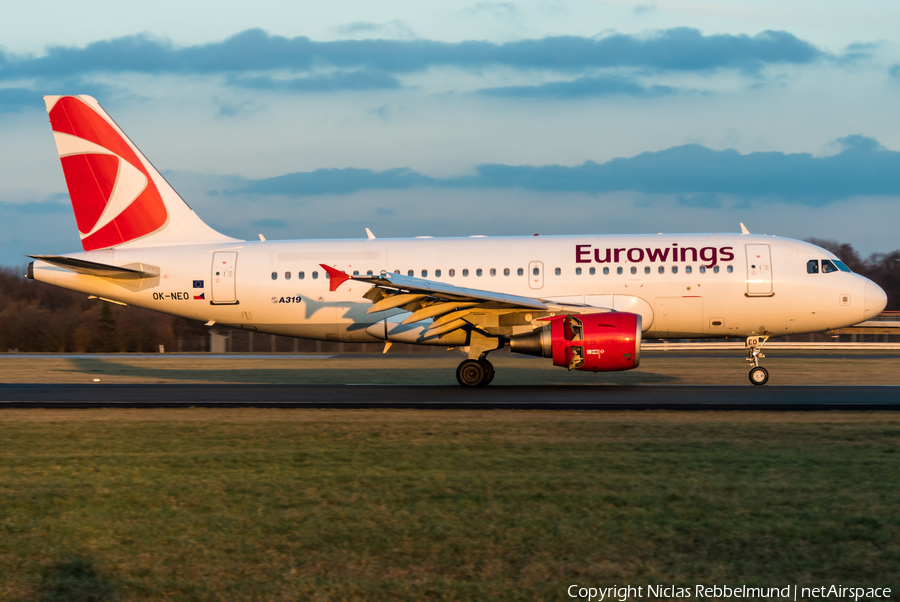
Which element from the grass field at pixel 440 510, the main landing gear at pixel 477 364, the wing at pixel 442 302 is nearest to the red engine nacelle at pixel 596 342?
the wing at pixel 442 302

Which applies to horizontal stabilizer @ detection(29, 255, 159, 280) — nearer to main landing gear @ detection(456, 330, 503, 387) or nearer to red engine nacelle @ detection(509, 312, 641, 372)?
main landing gear @ detection(456, 330, 503, 387)

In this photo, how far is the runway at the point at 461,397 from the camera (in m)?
14.9

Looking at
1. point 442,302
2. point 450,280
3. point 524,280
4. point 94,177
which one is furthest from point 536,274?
point 94,177

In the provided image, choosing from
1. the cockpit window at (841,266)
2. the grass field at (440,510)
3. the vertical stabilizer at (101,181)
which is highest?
the vertical stabilizer at (101,181)

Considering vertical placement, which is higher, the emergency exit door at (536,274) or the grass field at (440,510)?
the emergency exit door at (536,274)

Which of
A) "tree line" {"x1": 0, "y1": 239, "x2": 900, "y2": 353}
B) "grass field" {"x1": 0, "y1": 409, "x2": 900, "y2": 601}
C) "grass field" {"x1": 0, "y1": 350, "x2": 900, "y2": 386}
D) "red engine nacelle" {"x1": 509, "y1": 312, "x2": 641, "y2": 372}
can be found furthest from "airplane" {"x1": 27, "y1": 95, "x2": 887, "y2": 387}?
"tree line" {"x1": 0, "y1": 239, "x2": 900, "y2": 353}

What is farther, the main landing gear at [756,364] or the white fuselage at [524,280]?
the white fuselage at [524,280]

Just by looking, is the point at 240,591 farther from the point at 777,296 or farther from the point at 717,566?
the point at 777,296

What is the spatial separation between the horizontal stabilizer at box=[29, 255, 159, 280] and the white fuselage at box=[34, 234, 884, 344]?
0.18m

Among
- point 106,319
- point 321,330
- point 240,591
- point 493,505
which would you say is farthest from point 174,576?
point 106,319

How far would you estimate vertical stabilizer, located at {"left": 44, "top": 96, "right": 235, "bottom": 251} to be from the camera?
2248 centimetres

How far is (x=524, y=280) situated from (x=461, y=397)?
482 cm

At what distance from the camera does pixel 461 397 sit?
663 inches

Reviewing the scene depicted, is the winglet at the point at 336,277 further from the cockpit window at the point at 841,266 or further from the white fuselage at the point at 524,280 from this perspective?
the cockpit window at the point at 841,266
